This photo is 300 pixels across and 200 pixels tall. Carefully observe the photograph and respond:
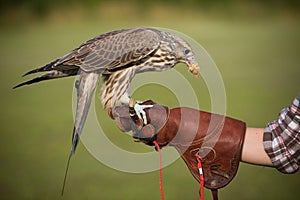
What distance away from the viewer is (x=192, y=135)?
1789 millimetres

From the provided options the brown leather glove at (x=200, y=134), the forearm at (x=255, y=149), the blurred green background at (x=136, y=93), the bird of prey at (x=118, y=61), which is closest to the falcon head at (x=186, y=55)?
the bird of prey at (x=118, y=61)

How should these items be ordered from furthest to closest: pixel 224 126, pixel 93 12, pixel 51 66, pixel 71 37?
pixel 93 12 → pixel 71 37 → pixel 51 66 → pixel 224 126

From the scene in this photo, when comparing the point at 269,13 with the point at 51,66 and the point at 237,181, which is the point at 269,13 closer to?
the point at 237,181

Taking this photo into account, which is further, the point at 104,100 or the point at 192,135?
the point at 104,100

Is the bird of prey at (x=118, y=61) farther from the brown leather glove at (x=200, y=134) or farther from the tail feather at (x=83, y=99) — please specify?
the brown leather glove at (x=200, y=134)

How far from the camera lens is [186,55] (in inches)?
78.3

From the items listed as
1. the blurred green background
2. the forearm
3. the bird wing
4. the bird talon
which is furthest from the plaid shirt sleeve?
the blurred green background

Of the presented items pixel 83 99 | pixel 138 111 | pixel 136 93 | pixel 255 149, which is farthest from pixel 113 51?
pixel 136 93

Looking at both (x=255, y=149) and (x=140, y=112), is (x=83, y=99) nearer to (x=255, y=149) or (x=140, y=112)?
(x=140, y=112)

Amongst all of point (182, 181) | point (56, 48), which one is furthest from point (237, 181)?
point (56, 48)

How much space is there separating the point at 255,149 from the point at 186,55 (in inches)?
17.1

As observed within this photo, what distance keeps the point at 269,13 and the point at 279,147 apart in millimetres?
9247

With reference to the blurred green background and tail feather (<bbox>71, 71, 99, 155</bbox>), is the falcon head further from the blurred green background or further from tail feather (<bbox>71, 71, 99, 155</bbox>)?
the blurred green background

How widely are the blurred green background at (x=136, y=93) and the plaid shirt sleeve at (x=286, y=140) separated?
1.47m
